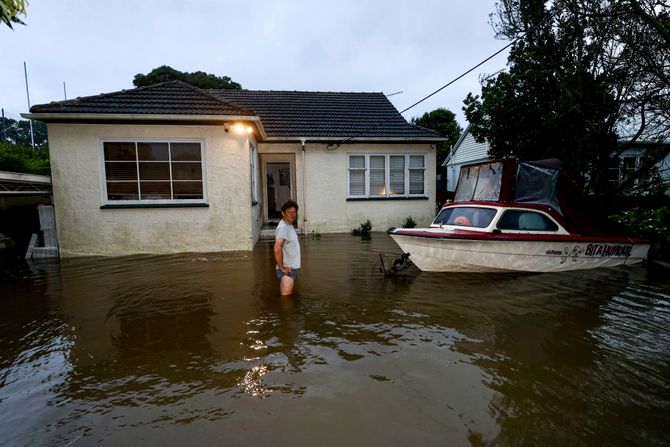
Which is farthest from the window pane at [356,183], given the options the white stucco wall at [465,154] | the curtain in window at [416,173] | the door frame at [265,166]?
the white stucco wall at [465,154]

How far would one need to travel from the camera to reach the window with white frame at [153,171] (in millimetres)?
9859

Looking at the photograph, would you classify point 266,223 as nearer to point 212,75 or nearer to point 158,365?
point 158,365

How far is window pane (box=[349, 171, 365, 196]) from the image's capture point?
14000 millimetres

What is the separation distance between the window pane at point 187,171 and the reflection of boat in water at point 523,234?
561cm

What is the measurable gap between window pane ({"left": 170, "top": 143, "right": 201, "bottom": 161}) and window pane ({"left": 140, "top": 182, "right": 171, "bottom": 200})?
79cm

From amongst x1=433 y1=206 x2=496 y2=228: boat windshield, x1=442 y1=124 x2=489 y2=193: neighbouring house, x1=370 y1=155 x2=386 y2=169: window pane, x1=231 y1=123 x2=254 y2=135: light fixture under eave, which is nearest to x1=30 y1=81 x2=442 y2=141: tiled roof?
x1=231 y1=123 x2=254 y2=135: light fixture under eave

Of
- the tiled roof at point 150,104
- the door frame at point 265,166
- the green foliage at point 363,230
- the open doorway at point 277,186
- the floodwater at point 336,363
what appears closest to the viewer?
the floodwater at point 336,363

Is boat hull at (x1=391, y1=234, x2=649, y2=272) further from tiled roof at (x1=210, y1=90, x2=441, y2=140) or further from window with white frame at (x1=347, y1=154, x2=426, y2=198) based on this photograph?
tiled roof at (x1=210, y1=90, x2=441, y2=140)

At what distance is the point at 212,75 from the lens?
35.2 meters

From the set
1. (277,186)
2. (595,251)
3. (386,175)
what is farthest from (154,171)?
(595,251)

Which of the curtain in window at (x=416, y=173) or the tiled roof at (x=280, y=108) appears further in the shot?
the curtain in window at (x=416, y=173)

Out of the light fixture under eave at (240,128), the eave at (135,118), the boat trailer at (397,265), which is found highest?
the eave at (135,118)

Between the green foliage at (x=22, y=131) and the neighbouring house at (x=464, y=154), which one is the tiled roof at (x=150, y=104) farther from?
the green foliage at (x=22, y=131)

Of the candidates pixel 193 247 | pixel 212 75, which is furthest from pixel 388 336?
pixel 212 75
